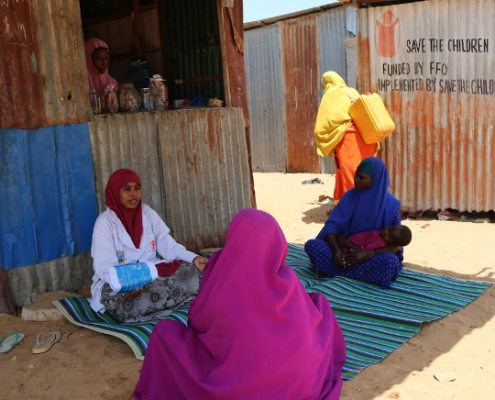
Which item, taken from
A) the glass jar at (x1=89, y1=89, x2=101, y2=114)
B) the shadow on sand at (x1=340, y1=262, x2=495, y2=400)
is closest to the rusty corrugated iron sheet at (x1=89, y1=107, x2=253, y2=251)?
the glass jar at (x1=89, y1=89, x2=101, y2=114)

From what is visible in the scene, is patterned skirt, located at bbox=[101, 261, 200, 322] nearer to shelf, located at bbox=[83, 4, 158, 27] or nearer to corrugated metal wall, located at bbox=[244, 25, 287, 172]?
shelf, located at bbox=[83, 4, 158, 27]

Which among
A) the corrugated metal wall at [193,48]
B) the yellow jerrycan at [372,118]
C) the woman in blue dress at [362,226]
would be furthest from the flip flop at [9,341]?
the yellow jerrycan at [372,118]

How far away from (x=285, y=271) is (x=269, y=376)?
451 mm

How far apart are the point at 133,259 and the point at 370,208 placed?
2142mm

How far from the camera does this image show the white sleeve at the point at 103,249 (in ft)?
12.7

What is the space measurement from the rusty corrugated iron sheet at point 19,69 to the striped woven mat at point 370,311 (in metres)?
1.46

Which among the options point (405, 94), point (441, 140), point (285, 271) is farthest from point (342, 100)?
point (285, 271)

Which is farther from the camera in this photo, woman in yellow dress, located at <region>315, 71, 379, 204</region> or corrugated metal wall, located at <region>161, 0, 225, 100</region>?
woman in yellow dress, located at <region>315, 71, 379, 204</region>

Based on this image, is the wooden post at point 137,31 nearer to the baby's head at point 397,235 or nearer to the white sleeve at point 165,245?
the white sleeve at point 165,245

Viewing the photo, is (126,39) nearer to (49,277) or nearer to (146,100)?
(146,100)

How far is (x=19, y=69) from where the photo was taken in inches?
160

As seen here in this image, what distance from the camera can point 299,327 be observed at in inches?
91.4

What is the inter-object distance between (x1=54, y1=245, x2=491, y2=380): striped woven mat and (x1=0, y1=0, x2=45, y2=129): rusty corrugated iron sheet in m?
1.46

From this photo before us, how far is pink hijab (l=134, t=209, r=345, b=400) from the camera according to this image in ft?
7.39
